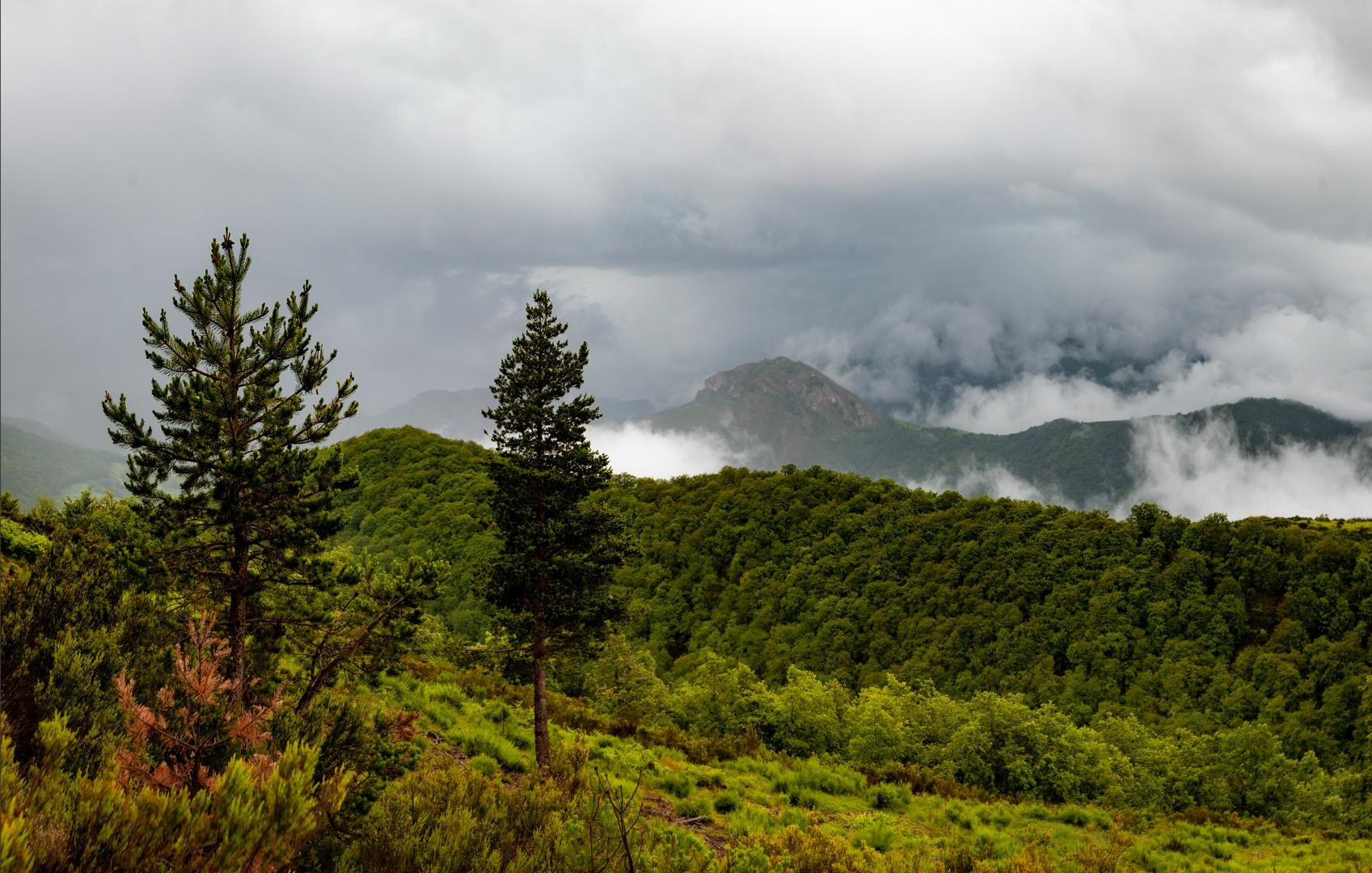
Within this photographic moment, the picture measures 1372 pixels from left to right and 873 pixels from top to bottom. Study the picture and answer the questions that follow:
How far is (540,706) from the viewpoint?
1738cm

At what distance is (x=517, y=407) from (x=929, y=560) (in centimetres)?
3708

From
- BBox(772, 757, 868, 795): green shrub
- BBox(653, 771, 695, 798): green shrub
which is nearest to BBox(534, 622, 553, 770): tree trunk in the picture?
BBox(653, 771, 695, 798): green shrub

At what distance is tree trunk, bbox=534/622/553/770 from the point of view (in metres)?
16.8

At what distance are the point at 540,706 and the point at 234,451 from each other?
1020 centimetres

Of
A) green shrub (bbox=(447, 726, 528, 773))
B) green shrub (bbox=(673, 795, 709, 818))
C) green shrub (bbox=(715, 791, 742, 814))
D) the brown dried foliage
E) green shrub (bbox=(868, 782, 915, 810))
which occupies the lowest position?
green shrub (bbox=(868, 782, 915, 810))

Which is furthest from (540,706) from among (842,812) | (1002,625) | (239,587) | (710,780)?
(1002,625)

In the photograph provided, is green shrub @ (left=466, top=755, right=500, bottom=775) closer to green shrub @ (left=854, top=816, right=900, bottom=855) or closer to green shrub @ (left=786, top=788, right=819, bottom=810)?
green shrub @ (left=786, top=788, right=819, bottom=810)

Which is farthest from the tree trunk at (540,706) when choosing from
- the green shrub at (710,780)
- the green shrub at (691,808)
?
the green shrub at (710,780)

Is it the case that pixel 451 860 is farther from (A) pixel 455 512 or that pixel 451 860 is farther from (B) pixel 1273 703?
(A) pixel 455 512

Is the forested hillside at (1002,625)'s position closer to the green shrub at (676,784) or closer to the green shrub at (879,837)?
the green shrub at (676,784)

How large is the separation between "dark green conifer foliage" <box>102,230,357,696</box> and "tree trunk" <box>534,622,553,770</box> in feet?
24.0

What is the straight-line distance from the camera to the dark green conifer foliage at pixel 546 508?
17.9 meters

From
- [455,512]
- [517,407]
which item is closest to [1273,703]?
[517,407]

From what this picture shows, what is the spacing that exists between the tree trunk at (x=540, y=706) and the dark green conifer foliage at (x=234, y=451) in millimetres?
7330
